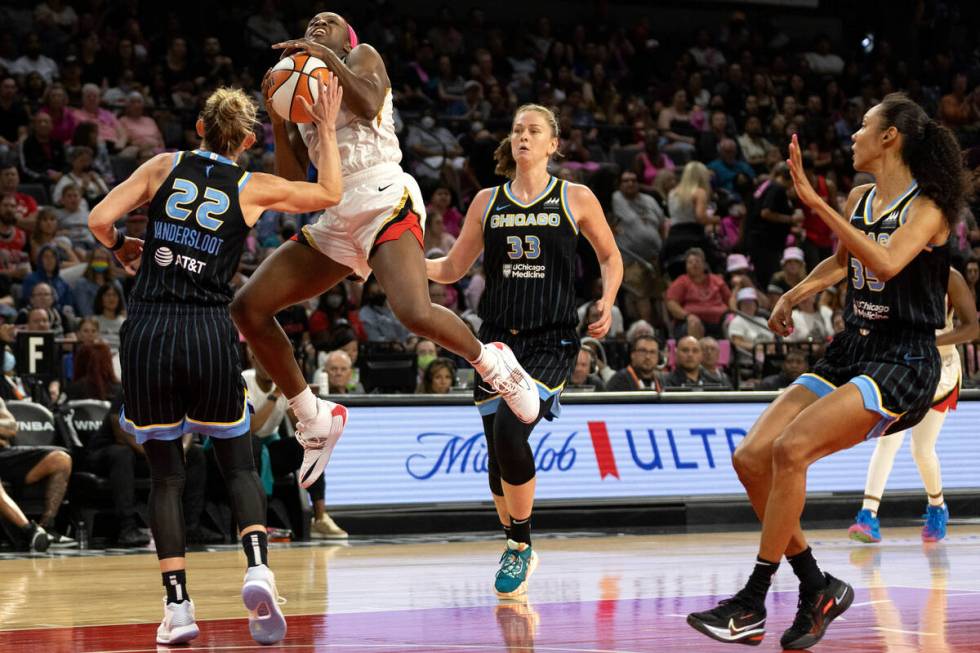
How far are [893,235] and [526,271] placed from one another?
225 centimetres

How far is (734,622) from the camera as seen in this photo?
15.5ft

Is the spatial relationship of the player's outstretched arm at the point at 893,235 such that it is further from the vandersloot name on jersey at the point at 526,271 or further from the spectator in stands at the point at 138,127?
the spectator in stands at the point at 138,127

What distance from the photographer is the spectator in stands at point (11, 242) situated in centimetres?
1251

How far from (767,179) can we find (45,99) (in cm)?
803

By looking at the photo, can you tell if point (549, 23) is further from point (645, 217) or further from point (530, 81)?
point (645, 217)

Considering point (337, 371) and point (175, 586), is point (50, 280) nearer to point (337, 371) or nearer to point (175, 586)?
point (337, 371)

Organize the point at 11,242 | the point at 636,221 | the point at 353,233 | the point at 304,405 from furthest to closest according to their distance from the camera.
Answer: the point at 636,221, the point at 11,242, the point at 304,405, the point at 353,233

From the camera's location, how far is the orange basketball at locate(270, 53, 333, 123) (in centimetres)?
548

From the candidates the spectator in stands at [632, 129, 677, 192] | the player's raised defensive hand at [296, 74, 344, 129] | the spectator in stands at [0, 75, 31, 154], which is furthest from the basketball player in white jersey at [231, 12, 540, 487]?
the spectator in stands at [632, 129, 677, 192]

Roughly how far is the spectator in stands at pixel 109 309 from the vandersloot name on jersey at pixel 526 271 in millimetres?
5740

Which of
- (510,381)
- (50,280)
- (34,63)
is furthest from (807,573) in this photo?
(34,63)

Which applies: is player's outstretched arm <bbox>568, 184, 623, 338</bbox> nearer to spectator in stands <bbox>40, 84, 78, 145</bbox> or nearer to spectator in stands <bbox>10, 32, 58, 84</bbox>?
spectator in stands <bbox>40, 84, 78, 145</bbox>

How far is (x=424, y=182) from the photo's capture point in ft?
50.5

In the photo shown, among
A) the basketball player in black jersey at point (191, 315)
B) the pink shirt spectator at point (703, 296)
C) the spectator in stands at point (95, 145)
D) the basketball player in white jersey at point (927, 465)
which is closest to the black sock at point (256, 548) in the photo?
the basketball player in black jersey at point (191, 315)
